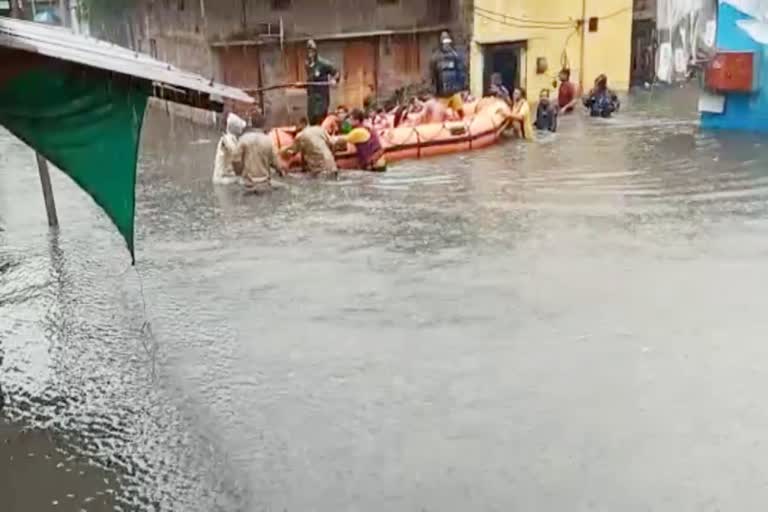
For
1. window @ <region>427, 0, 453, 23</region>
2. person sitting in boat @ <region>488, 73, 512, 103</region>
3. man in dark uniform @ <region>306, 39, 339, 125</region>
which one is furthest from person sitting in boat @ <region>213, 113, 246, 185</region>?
window @ <region>427, 0, 453, 23</region>

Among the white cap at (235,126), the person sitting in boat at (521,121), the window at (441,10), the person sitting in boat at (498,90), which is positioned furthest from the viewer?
the window at (441,10)

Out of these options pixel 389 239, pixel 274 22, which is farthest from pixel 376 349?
pixel 274 22

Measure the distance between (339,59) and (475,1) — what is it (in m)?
3.86

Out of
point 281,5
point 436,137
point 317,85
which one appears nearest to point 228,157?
point 436,137

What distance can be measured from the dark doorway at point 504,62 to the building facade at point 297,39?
938 mm

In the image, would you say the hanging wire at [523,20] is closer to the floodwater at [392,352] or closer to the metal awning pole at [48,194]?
the floodwater at [392,352]

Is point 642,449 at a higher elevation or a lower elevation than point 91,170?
lower

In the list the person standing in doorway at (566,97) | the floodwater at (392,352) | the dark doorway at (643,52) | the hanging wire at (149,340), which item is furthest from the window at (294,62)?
the hanging wire at (149,340)

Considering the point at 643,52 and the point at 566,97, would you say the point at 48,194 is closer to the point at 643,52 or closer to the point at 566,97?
the point at 566,97

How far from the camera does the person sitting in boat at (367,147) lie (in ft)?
51.8

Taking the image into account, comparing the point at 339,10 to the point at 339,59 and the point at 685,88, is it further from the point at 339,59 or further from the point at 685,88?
the point at 685,88

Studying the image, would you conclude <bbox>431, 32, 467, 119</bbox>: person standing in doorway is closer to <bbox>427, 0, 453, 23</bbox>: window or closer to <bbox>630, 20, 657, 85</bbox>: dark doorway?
<bbox>427, 0, 453, 23</bbox>: window

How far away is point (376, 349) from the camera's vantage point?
794cm

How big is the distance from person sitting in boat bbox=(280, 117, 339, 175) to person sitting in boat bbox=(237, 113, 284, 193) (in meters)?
0.86
